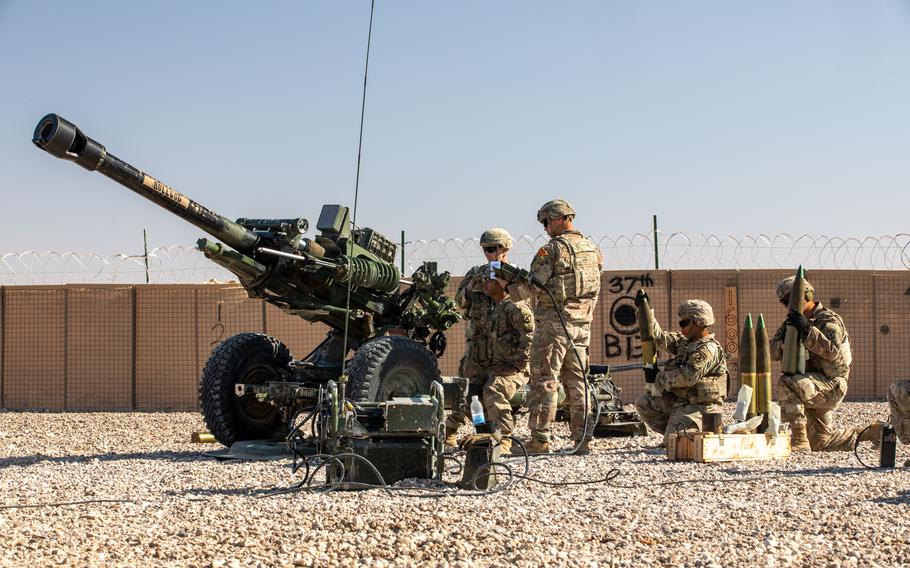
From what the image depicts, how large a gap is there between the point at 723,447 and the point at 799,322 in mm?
1619

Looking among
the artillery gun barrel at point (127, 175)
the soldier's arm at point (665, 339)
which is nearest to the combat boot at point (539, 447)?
the soldier's arm at point (665, 339)

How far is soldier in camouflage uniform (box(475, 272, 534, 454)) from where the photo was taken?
9.62 m

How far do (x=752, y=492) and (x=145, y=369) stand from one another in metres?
11.1

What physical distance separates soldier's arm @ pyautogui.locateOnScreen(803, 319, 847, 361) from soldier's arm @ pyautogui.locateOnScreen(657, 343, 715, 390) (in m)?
0.97

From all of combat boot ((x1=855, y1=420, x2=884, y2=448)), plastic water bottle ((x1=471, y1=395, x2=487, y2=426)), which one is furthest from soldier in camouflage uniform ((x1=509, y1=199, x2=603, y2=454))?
combat boot ((x1=855, y1=420, x2=884, y2=448))

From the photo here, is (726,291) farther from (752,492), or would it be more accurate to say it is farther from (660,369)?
(752,492)

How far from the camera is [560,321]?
8.98m

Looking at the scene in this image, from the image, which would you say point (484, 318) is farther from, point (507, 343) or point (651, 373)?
point (651, 373)

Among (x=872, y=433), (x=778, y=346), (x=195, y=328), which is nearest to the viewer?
(x=872, y=433)

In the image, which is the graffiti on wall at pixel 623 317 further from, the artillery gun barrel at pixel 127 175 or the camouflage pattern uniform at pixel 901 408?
the artillery gun barrel at pixel 127 175

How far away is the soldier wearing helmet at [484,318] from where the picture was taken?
9734 mm

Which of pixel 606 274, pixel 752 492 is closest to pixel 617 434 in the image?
pixel 752 492

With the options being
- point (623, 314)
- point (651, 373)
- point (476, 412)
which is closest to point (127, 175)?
point (476, 412)

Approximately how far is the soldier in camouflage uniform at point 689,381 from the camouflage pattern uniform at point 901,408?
1.45 meters
